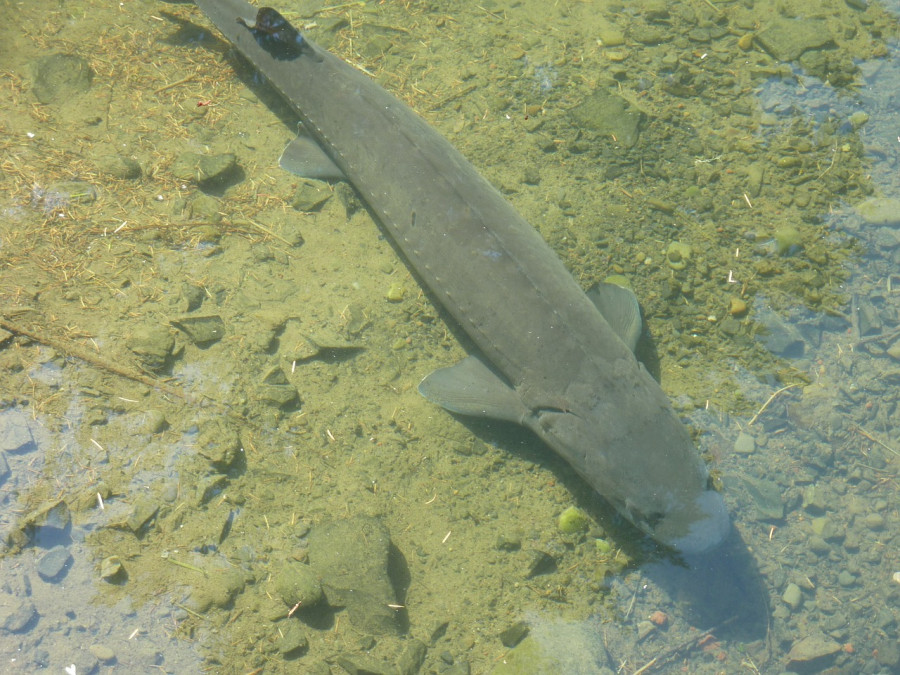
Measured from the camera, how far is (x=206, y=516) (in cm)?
391

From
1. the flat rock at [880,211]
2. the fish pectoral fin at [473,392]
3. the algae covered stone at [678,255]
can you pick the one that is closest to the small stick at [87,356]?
the fish pectoral fin at [473,392]

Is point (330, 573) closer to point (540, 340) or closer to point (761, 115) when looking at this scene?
point (540, 340)

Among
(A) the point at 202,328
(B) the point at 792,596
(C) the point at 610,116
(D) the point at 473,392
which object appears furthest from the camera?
(C) the point at 610,116

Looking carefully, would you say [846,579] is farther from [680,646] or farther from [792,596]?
[680,646]

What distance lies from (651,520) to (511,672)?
3.79 ft

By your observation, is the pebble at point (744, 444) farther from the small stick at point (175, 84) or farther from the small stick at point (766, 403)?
the small stick at point (175, 84)

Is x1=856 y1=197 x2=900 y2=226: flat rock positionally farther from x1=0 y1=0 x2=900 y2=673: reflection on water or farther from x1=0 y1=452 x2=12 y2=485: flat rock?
x1=0 y1=452 x2=12 y2=485: flat rock

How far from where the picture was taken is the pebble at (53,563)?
3652 mm

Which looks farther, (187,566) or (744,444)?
(744,444)

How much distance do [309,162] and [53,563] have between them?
330 cm

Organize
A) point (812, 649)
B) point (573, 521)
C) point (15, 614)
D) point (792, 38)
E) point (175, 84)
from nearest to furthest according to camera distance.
Result: point (15, 614), point (812, 649), point (573, 521), point (175, 84), point (792, 38)

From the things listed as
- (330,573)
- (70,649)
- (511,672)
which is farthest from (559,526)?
(70,649)

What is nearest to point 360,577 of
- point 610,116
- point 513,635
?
point 513,635

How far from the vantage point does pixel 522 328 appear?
3.99 m
